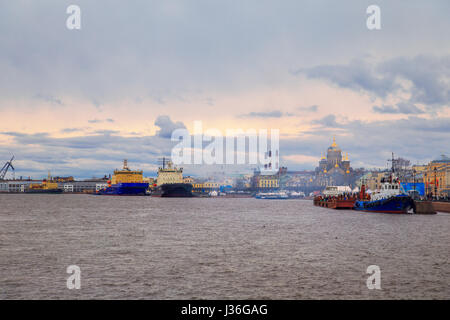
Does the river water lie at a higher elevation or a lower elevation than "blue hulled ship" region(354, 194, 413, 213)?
lower

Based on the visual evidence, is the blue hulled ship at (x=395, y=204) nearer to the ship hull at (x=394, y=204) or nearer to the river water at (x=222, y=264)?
the ship hull at (x=394, y=204)

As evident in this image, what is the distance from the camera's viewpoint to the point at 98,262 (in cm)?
2977

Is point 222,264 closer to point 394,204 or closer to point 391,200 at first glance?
point 391,200

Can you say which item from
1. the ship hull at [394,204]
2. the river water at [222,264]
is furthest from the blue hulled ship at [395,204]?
the river water at [222,264]

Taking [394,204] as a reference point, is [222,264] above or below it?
below

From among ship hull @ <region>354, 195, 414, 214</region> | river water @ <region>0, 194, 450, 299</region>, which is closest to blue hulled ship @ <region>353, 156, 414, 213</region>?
ship hull @ <region>354, 195, 414, 214</region>

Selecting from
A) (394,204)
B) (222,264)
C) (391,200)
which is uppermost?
(391,200)

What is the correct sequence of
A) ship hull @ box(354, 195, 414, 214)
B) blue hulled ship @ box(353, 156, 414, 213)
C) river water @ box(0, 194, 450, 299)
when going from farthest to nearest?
blue hulled ship @ box(353, 156, 414, 213), ship hull @ box(354, 195, 414, 214), river water @ box(0, 194, 450, 299)

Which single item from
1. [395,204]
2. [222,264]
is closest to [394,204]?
[395,204]

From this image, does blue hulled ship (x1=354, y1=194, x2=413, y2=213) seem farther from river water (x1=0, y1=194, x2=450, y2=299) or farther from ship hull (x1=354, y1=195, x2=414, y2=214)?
river water (x1=0, y1=194, x2=450, y2=299)

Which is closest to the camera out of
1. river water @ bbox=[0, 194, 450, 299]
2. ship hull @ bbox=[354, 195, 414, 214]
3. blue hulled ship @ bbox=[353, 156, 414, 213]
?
river water @ bbox=[0, 194, 450, 299]

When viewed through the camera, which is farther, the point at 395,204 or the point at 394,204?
the point at 394,204
